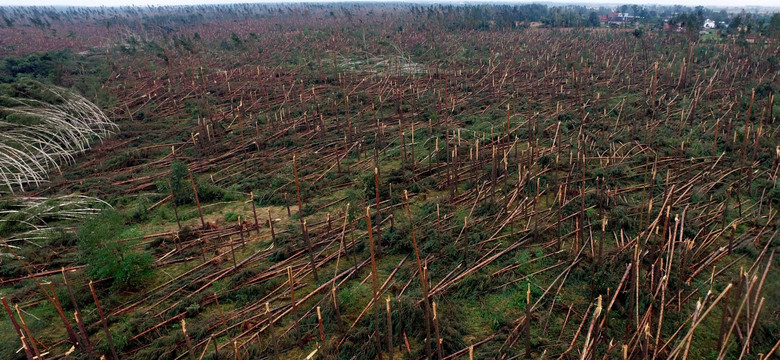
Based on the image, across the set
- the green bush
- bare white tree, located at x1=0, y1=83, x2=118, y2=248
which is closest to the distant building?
bare white tree, located at x1=0, y1=83, x2=118, y2=248

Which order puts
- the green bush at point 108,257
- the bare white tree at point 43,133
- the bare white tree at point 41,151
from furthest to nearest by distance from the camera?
1. the bare white tree at point 43,133
2. the bare white tree at point 41,151
3. the green bush at point 108,257

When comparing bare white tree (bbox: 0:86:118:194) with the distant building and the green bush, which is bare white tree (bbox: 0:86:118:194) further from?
the distant building

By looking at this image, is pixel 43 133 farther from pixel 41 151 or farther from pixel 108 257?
pixel 108 257

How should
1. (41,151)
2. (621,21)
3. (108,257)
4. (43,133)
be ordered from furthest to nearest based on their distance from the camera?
(621,21)
(43,133)
(41,151)
(108,257)

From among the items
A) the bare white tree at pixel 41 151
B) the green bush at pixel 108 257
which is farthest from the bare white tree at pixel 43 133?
the green bush at pixel 108 257

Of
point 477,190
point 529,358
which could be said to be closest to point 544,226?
point 477,190

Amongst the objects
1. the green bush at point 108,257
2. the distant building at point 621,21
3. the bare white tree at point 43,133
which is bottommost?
the green bush at point 108,257

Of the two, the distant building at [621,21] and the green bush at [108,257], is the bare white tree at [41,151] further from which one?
the distant building at [621,21]

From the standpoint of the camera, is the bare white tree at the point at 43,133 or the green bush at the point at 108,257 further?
the bare white tree at the point at 43,133

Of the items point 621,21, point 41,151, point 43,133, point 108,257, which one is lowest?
point 108,257

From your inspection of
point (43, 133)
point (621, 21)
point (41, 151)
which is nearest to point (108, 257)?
point (41, 151)

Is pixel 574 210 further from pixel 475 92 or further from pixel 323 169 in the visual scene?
pixel 475 92
